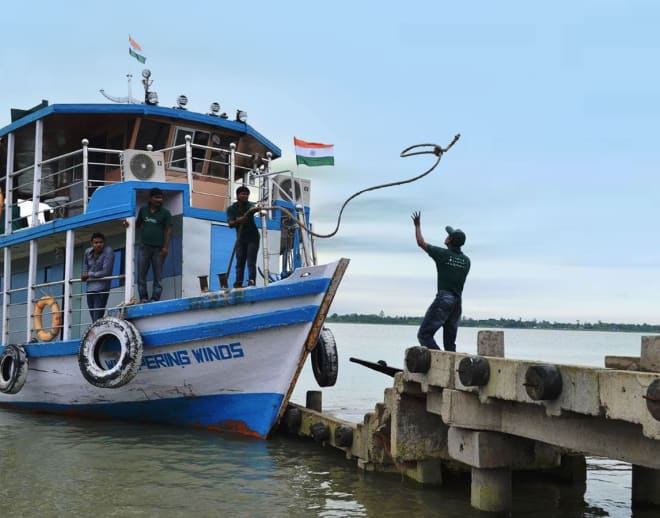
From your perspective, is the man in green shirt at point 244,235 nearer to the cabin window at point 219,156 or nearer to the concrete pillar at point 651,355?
the cabin window at point 219,156

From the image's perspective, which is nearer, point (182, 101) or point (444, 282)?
point (444, 282)

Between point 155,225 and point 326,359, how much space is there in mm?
3279

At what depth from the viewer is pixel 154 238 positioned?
11.0 meters

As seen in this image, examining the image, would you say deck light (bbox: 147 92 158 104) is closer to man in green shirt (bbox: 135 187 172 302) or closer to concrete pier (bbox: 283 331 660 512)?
man in green shirt (bbox: 135 187 172 302)

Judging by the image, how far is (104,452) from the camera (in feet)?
32.7

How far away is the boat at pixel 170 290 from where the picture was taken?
10.2 metres

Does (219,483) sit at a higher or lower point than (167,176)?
lower

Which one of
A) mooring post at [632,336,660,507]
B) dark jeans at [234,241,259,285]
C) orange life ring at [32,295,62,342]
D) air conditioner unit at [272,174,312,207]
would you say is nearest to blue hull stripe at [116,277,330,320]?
dark jeans at [234,241,259,285]

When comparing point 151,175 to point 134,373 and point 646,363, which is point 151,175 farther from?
point 646,363

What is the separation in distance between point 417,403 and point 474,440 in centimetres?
120

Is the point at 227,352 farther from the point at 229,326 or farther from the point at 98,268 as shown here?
the point at 98,268

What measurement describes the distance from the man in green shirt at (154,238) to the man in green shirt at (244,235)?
102cm

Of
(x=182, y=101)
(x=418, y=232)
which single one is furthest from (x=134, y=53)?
(x=418, y=232)

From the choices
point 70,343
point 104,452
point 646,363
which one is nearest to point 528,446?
point 646,363
